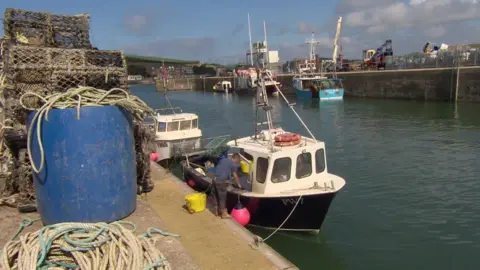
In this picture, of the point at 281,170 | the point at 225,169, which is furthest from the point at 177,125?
the point at 225,169

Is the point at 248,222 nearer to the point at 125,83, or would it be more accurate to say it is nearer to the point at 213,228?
the point at 213,228

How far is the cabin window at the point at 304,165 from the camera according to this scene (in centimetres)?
938

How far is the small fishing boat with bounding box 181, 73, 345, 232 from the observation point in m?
9.13

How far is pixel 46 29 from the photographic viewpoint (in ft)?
25.0

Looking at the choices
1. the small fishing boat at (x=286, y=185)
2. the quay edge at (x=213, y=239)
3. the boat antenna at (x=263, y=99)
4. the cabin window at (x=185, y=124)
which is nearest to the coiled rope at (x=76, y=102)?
the quay edge at (x=213, y=239)

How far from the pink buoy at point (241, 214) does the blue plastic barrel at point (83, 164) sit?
409 centimetres

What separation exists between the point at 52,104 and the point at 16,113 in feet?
6.43

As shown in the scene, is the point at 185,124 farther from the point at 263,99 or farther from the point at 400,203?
the point at 400,203

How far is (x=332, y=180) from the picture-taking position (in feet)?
31.5

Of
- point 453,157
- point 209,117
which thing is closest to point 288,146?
point 453,157

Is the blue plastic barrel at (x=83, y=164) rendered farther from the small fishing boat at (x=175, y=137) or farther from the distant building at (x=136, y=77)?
the distant building at (x=136, y=77)

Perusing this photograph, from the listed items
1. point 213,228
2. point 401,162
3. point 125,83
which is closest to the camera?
point 213,228

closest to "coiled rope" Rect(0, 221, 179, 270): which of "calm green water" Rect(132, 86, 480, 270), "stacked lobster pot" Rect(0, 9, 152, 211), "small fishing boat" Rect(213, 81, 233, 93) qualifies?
"stacked lobster pot" Rect(0, 9, 152, 211)

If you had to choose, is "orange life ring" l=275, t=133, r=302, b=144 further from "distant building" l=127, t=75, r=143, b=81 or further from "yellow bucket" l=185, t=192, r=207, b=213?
"distant building" l=127, t=75, r=143, b=81
